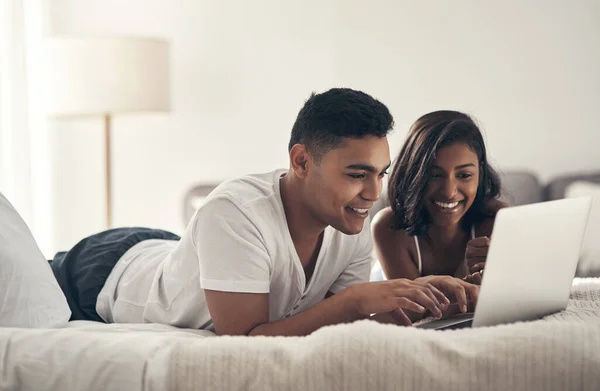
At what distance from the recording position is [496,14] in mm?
3180

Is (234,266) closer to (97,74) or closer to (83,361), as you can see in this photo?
(83,361)

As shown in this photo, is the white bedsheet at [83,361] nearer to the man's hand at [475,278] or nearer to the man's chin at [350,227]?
the man's chin at [350,227]

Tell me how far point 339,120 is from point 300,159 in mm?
119

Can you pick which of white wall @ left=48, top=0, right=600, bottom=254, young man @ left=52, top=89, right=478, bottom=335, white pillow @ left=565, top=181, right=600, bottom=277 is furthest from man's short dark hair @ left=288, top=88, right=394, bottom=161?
white wall @ left=48, top=0, right=600, bottom=254

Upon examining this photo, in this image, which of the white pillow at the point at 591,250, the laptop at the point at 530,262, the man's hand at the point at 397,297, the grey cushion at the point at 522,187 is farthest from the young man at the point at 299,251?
the grey cushion at the point at 522,187

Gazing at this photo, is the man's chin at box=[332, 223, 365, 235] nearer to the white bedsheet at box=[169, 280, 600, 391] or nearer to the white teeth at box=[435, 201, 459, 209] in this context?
the white teeth at box=[435, 201, 459, 209]

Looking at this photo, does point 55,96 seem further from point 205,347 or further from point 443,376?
point 443,376

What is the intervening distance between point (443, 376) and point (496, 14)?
8.00 feet

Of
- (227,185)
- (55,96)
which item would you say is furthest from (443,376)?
(55,96)

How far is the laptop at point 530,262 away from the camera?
117cm

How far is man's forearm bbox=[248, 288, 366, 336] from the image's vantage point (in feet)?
4.60

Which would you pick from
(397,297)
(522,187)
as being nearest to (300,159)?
(397,297)

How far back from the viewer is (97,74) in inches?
128

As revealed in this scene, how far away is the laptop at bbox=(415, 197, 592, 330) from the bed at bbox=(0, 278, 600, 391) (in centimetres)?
13
